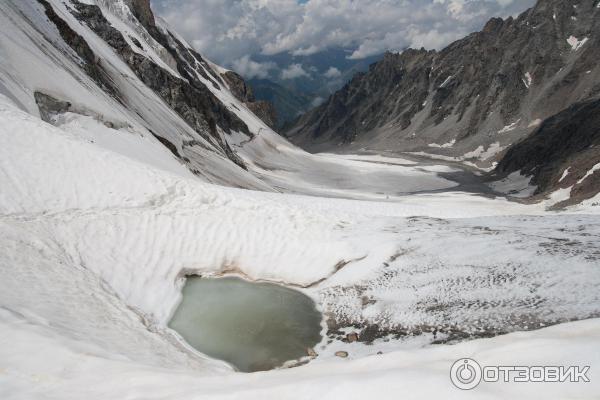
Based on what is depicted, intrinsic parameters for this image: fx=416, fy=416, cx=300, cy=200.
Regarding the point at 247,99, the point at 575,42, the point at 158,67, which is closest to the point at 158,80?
the point at 158,67

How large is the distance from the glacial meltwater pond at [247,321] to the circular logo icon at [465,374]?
665 centimetres

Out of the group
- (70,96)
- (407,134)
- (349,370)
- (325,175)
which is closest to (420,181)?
(325,175)

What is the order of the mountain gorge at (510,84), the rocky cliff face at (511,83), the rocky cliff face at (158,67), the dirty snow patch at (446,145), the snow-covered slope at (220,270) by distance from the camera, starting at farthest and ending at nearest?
the dirty snow patch at (446,145)
the rocky cliff face at (511,83)
the mountain gorge at (510,84)
the rocky cliff face at (158,67)
the snow-covered slope at (220,270)

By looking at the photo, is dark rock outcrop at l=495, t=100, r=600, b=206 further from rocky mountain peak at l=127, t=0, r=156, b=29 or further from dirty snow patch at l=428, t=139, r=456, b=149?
rocky mountain peak at l=127, t=0, r=156, b=29

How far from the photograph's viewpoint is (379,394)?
457 centimetres

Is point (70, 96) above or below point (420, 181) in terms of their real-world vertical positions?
below

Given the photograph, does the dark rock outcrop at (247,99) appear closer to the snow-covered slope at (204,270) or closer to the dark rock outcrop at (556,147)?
the dark rock outcrop at (556,147)

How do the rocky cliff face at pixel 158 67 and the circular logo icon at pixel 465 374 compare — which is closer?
the circular logo icon at pixel 465 374

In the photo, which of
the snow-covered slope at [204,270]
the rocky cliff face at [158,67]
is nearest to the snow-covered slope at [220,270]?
the snow-covered slope at [204,270]

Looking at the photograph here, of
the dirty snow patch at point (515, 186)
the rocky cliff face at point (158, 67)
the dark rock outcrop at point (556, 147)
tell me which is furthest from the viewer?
the dirty snow patch at point (515, 186)

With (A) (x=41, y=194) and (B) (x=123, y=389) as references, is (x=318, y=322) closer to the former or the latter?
(B) (x=123, y=389)

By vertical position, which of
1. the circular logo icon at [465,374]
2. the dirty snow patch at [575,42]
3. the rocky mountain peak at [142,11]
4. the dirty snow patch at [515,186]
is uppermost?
the dirty snow patch at [575,42]

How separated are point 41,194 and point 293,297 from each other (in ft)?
32.8

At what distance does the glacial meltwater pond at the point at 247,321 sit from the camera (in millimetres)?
11188
